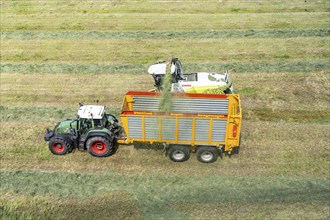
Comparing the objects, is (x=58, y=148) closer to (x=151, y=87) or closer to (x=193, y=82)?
(x=193, y=82)

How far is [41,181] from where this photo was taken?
12508 millimetres

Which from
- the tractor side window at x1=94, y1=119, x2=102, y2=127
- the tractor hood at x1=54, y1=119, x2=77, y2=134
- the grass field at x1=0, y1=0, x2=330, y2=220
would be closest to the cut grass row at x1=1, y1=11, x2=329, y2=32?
the grass field at x1=0, y1=0, x2=330, y2=220

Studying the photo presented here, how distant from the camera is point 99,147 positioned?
43.5 feet

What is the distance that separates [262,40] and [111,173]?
576 inches

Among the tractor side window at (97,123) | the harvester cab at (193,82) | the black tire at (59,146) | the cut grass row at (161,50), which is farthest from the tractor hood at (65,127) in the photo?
the cut grass row at (161,50)

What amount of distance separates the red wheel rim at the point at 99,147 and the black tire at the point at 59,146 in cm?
89

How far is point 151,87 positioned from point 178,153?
20.6ft

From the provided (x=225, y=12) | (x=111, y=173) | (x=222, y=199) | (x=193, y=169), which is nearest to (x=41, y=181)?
(x=111, y=173)

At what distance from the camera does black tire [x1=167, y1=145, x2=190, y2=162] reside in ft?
42.1

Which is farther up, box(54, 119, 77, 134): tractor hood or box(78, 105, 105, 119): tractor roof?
box(78, 105, 105, 119): tractor roof

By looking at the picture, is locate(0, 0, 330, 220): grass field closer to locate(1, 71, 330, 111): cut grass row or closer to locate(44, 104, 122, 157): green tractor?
locate(1, 71, 330, 111): cut grass row

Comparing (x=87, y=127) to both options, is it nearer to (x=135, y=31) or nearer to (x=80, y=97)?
(x=80, y=97)

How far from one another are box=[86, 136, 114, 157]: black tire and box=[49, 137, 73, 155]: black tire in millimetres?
791

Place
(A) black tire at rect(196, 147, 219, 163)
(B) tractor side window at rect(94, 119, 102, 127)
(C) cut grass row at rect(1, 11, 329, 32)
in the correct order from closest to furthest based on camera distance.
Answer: (A) black tire at rect(196, 147, 219, 163), (B) tractor side window at rect(94, 119, 102, 127), (C) cut grass row at rect(1, 11, 329, 32)
